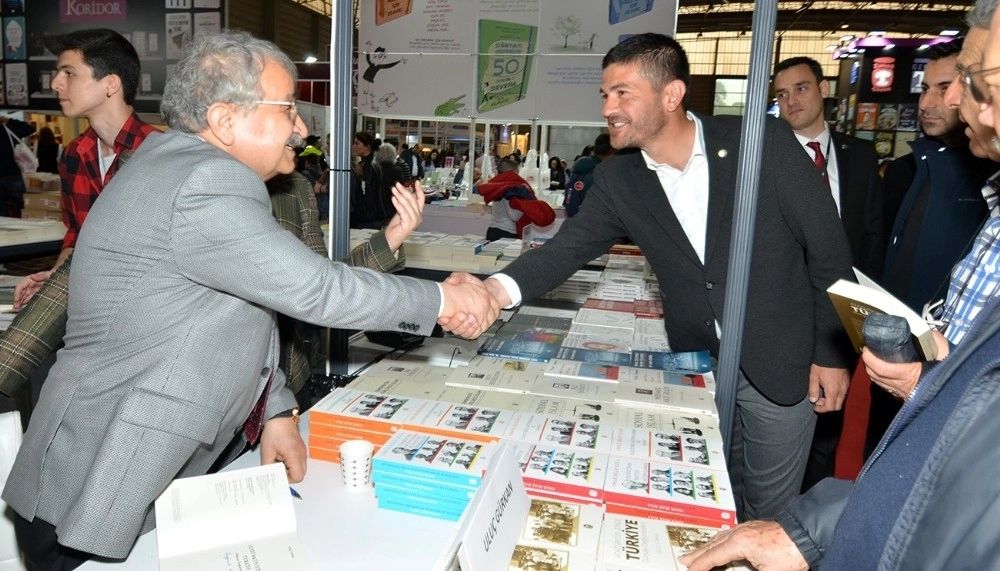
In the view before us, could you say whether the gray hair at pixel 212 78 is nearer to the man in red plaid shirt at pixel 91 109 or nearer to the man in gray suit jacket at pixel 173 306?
the man in gray suit jacket at pixel 173 306

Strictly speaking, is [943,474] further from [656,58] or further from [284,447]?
[656,58]

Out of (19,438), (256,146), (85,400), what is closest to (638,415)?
(256,146)

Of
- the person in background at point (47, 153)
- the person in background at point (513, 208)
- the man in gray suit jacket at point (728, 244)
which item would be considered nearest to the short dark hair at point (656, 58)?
the man in gray suit jacket at point (728, 244)

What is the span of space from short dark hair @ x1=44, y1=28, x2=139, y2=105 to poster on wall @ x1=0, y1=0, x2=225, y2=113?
8.98 feet

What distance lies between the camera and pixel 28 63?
635 cm

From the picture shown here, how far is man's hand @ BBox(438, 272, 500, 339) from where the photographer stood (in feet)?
5.10

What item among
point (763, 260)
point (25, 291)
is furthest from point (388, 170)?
point (763, 260)

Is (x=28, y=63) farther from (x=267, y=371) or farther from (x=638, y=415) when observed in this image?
(x=638, y=415)

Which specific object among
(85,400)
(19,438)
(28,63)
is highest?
(28,63)

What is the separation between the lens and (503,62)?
21.2ft

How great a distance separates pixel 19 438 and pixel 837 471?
317 centimetres

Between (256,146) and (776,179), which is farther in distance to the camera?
(776,179)

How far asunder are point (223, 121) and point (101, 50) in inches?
72.3

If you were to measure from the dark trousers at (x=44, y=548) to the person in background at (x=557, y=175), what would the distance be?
873 cm
